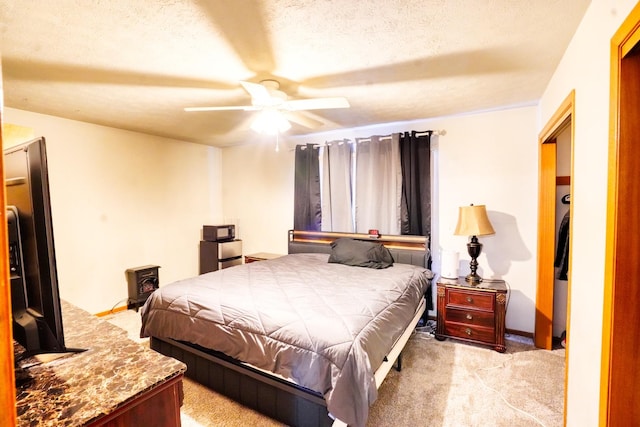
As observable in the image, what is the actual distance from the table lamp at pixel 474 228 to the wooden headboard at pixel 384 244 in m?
0.47

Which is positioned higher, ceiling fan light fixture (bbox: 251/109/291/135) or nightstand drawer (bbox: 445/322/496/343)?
ceiling fan light fixture (bbox: 251/109/291/135)

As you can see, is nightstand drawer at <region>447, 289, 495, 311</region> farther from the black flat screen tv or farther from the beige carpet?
the black flat screen tv

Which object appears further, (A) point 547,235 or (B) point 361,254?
(B) point 361,254

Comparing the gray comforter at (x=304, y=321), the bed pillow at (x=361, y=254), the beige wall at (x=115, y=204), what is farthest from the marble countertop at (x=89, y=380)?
the beige wall at (x=115, y=204)

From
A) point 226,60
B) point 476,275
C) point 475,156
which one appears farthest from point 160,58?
point 476,275

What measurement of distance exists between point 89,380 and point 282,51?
196cm

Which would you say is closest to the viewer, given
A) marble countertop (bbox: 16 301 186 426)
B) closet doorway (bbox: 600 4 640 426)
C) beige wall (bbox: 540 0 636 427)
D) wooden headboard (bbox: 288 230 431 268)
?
marble countertop (bbox: 16 301 186 426)

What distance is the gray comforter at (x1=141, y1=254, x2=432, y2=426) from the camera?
1.57m

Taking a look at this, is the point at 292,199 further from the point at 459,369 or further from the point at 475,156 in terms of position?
the point at 459,369

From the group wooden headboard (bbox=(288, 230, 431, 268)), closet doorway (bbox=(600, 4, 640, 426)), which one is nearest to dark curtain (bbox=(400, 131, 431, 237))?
wooden headboard (bbox=(288, 230, 431, 268))

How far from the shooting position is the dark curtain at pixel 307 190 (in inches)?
169

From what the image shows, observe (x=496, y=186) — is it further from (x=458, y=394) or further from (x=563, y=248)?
(x=458, y=394)

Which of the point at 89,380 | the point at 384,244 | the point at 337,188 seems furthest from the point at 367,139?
the point at 89,380

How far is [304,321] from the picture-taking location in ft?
5.90
